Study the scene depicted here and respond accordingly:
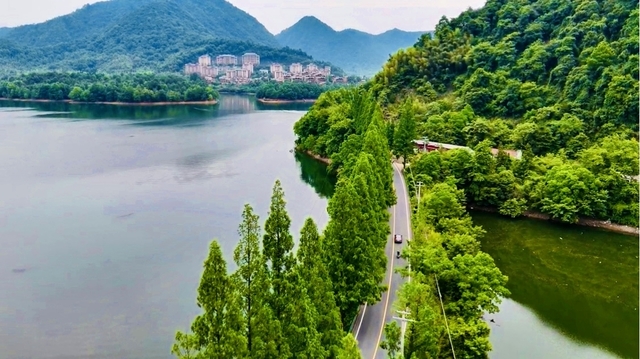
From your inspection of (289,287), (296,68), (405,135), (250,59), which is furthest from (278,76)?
(289,287)

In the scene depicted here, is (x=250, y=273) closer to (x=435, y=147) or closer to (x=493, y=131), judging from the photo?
(x=435, y=147)

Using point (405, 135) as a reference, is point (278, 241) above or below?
below

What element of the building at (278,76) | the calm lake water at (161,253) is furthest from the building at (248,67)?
the calm lake water at (161,253)

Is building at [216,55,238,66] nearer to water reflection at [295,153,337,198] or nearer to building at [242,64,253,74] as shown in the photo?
building at [242,64,253,74]

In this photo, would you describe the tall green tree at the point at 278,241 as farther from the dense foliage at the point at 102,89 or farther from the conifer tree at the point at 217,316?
the dense foliage at the point at 102,89

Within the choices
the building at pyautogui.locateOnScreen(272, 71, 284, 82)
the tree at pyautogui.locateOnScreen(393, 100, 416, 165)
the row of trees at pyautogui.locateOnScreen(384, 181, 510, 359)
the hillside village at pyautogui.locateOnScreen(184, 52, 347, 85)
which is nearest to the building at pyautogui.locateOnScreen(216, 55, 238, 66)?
the hillside village at pyautogui.locateOnScreen(184, 52, 347, 85)

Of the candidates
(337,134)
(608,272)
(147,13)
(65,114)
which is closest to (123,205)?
(337,134)
